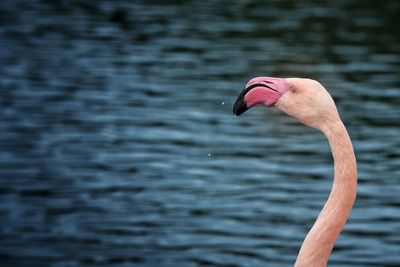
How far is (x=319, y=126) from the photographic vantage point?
4.85 m

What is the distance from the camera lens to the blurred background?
13094 millimetres

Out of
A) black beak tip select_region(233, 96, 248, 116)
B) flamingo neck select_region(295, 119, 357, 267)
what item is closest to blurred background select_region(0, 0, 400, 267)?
→ flamingo neck select_region(295, 119, 357, 267)

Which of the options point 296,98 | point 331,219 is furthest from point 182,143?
point 296,98

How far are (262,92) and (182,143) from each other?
12.2 meters

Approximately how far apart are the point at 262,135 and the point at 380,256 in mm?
5751

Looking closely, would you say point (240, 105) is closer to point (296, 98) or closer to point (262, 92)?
point (262, 92)

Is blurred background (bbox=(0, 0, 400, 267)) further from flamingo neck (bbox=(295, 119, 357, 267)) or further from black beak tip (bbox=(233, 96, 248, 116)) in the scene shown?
black beak tip (bbox=(233, 96, 248, 116))

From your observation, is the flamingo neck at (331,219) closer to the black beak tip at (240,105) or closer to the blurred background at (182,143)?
the black beak tip at (240,105)

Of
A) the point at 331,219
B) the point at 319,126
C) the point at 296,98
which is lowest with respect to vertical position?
the point at 331,219

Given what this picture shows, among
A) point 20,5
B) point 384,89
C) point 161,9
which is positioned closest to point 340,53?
point 384,89

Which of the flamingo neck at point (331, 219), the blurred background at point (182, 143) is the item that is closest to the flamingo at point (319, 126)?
the flamingo neck at point (331, 219)

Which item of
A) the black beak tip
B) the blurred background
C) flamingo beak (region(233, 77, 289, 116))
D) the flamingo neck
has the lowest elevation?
the blurred background

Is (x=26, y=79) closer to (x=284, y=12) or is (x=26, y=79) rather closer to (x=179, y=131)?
(x=179, y=131)

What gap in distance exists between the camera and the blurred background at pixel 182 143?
13.1m
